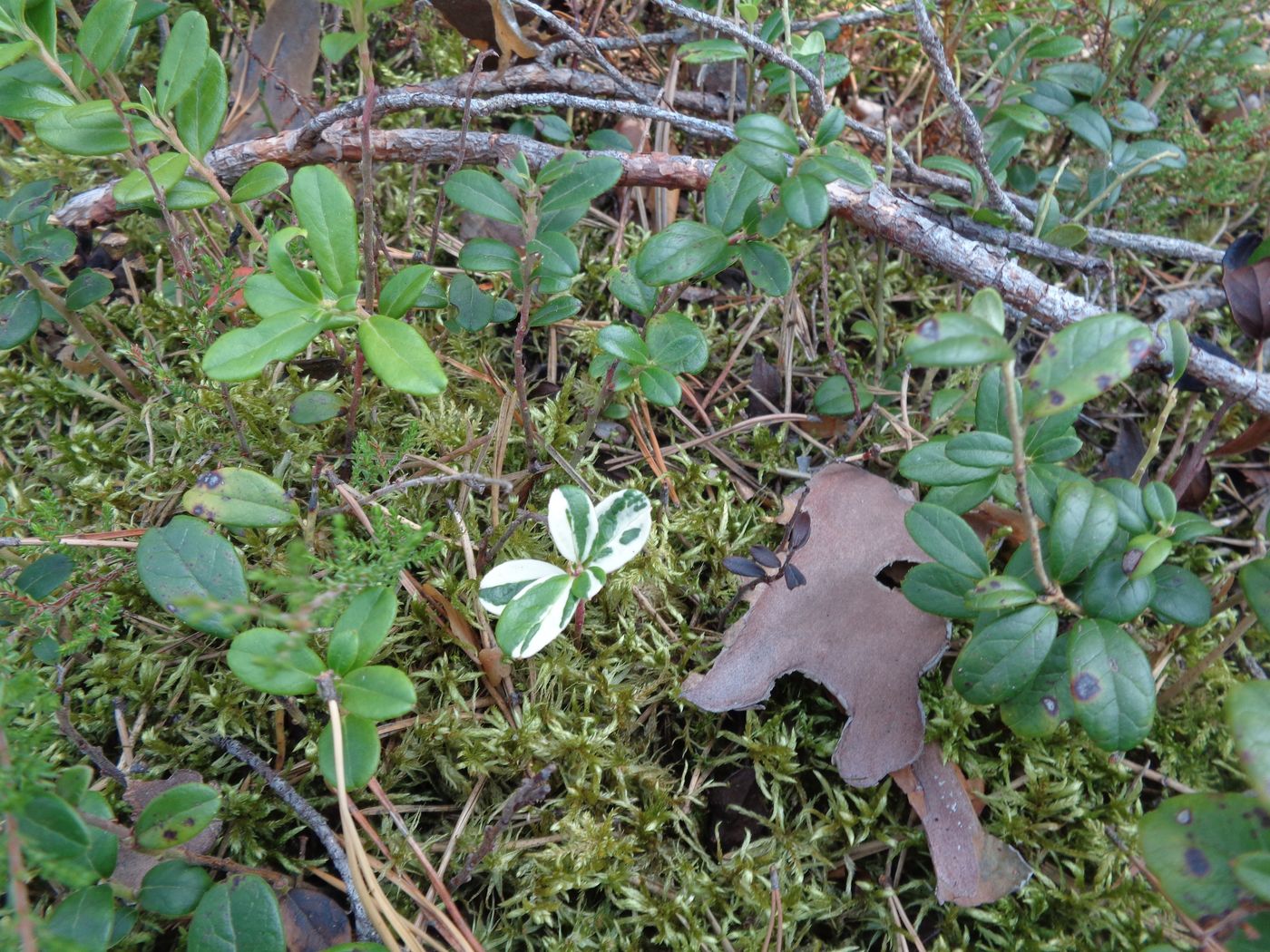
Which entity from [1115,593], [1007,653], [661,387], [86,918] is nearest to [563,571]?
[661,387]

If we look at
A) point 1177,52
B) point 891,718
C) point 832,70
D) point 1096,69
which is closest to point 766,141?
point 832,70

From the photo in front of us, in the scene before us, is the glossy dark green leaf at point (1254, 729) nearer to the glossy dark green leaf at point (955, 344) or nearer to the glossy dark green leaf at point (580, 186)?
the glossy dark green leaf at point (955, 344)

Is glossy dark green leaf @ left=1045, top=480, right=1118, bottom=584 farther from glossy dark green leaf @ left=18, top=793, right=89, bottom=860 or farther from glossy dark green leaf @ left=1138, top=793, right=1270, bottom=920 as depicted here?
glossy dark green leaf @ left=18, top=793, right=89, bottom=860

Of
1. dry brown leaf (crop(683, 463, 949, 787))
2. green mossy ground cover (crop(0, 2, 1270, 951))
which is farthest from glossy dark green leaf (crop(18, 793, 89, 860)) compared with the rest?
dry brown leaf (crop(683, 463, 949, 787))

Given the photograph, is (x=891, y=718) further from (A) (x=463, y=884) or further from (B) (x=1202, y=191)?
(B) (x=1202, y=191)

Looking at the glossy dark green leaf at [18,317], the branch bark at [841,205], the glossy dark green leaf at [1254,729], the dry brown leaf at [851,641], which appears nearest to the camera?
the glossy dark green leaf at [1254,729]

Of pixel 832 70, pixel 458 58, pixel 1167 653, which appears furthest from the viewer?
pixel 458 58

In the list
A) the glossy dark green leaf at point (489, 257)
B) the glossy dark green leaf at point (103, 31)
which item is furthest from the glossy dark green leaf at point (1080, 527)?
the glossy dark green leaf at point (103, 31)
